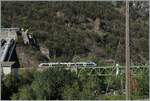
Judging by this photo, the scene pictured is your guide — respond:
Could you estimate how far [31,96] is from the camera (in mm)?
13375

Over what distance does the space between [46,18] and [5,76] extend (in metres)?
→ 29.7

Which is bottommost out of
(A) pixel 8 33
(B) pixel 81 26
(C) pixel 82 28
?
(C) pixel 82 28

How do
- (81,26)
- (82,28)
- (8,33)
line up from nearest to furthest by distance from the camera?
(8,33), (82,28), (81,26)

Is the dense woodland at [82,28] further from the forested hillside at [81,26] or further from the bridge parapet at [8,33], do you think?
the bridge parapet at [8,33]

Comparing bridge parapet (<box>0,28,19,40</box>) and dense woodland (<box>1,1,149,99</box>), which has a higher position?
bridge parapet (<box>0,28,19,40</box>)

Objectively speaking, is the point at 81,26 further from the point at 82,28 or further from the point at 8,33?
the point at 8,33

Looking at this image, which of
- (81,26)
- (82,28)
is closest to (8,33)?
(82,28)

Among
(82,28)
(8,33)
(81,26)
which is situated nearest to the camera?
(8,33)

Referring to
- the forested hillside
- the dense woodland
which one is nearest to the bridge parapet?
the dense woodland

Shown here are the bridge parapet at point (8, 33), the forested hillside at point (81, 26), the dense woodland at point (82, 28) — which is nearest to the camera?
the bridge parapet at point (8, 33)

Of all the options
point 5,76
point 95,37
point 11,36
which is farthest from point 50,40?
point 5,76

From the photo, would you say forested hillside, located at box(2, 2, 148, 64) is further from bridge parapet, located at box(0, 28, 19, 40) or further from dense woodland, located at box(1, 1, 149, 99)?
bridge parapet, located at box(0, 28, 19, 40)

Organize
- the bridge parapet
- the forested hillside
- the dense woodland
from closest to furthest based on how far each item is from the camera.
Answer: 1. the bridge parapet
2. the dense woodland
3. the forested hillside

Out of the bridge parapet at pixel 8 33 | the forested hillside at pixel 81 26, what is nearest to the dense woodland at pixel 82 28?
the forested hillside at pixel 81 26
